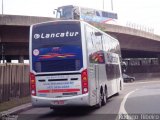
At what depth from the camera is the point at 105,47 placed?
68.3 ft

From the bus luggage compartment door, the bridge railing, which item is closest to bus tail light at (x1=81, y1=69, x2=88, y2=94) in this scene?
the bus luggage compartment door

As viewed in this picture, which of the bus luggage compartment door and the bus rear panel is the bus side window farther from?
the bus luggage compartment door

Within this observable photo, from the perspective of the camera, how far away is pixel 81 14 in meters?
44.6

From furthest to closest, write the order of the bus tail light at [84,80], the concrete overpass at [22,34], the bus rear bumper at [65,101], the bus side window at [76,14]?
the bus side window at [76,14] < the concrete overpass at [22,34] < the bus tail light at [84,80] < the bus rear bumper at [65,101]

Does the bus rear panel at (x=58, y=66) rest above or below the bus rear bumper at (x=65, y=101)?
above

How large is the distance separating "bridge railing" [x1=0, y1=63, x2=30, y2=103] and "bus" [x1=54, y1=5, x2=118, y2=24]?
18315 millimetres

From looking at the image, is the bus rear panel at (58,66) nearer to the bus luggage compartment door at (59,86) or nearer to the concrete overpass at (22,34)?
the bus luggage compartment door at (59,86)

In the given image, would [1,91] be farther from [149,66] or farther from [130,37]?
[149,66]

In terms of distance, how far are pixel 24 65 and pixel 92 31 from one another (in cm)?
988

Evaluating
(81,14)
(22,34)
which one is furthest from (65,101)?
(81,14)

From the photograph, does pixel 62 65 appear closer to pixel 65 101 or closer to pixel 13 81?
pixel 65 101

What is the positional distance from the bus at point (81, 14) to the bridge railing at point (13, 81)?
1831 cm

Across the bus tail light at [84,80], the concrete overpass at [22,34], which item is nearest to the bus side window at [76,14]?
the concrete overpass at [22,34]

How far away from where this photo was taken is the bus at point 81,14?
43.9m
